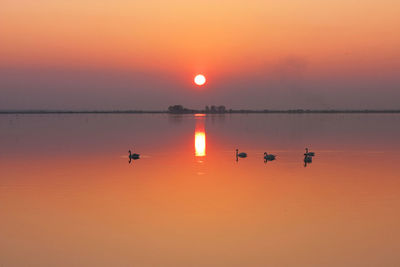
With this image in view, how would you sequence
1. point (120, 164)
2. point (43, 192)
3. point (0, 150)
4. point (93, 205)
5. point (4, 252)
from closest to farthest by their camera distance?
point (4, 252), point (93, 205), point (43, 192), point (120, 164), point (0, 150)

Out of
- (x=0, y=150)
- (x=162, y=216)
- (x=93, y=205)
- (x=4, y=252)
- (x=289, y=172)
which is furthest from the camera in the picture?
A: (x=0, y=150)

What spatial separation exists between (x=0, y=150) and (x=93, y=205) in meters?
40.1

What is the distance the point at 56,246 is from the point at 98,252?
205 cm

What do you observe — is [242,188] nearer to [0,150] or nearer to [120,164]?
[120,164]

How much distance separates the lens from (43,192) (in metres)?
32.6

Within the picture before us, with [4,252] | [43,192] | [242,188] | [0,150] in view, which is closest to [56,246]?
[4,252]

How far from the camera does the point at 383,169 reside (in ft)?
145

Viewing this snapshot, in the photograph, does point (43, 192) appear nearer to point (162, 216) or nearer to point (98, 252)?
point (162, 216)

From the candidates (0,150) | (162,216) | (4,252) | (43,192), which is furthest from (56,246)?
(0,150)

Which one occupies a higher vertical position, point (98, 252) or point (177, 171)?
point (177, 171)

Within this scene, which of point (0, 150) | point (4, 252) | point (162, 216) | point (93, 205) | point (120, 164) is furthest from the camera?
point (0, 150)

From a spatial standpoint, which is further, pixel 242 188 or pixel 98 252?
pixel 242 188

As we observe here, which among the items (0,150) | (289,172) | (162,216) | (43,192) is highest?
(0,150)

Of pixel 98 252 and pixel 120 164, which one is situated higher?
pixel 120 164
